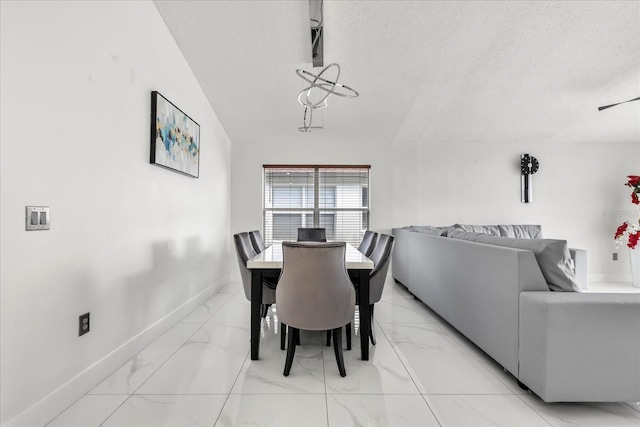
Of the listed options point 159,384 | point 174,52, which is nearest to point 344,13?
point 174,52

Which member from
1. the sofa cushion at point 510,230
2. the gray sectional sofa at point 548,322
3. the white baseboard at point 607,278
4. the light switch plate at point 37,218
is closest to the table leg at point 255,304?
the light switch plate at point 37,218

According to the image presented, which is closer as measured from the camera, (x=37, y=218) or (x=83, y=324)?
(x=37, y=218)

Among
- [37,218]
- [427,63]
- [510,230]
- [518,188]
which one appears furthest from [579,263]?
[37,218]

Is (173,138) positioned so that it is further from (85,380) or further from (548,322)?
(548,322)

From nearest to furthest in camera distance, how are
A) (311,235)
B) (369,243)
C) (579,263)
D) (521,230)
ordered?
(369,243)
(579,263)
(311,235)
(521,230)

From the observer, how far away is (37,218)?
146 centimetres

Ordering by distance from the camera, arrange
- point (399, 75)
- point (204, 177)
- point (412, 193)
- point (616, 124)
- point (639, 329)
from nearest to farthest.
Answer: point (639, 329) < point (399, 75) < point (204, 177) < point (616, 124) < point (412, 193)

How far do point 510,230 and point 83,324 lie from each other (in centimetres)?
505

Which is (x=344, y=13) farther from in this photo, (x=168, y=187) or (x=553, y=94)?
(x=553, y=94)

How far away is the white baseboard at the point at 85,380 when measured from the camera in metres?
1.43

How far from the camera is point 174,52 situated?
293cm

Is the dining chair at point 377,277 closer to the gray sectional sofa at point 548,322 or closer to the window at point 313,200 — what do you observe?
the gray sectional sofa at point 548,322

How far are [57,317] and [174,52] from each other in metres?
2.50

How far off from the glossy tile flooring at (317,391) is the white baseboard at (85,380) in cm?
4
